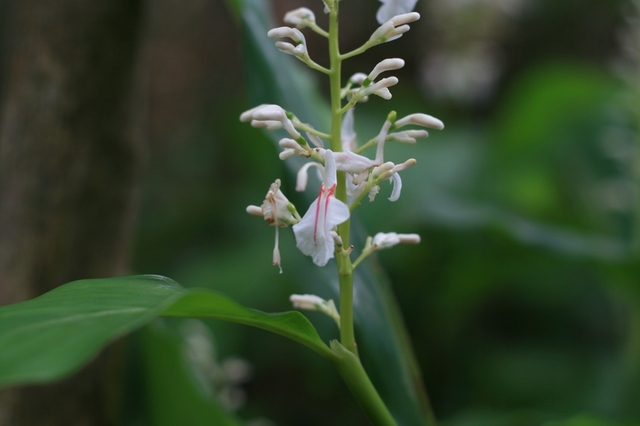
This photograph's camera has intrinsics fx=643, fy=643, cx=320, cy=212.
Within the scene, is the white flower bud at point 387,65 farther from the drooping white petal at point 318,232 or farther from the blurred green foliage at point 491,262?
the blurred green foliage at point 491,262

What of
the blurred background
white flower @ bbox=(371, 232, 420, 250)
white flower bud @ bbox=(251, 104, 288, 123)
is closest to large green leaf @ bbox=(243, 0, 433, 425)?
the blurred background

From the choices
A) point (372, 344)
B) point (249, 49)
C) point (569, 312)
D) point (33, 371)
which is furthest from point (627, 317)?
point (33, 371)

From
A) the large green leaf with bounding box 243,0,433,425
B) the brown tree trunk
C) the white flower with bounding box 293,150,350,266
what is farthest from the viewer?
the brown tree trunk

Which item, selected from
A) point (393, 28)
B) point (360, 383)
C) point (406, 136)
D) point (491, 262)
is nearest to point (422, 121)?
point (406, 136)

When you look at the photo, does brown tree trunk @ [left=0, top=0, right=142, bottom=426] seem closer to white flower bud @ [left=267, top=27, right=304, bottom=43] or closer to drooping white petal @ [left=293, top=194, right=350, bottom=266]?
white flower bud @ [left=267, top=27, right=304, bottom=43]

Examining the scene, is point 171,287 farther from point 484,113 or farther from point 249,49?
point 484,113

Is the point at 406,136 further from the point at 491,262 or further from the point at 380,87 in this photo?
the point at 491,262
